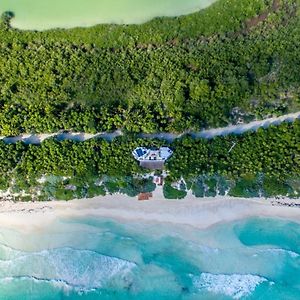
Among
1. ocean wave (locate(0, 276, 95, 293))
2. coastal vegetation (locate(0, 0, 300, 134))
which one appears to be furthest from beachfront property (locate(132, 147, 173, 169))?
ocean wave (locate(0, 276, 95, 293))

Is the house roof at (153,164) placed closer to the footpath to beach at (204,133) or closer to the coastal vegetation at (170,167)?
the coastal vegetation at (170,167)

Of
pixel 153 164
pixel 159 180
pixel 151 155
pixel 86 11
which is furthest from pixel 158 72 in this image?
pixel 159 180

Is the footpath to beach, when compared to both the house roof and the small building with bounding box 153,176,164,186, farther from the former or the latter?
the small building with bounding box 153,176,164,186

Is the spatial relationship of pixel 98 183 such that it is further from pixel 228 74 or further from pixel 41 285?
pixel 228 74

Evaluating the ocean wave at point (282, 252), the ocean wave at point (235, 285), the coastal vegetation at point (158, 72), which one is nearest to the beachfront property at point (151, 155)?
the coastal vegetation at point (158, 72)

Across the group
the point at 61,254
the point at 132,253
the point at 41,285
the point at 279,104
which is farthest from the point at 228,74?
the point at 41,285
